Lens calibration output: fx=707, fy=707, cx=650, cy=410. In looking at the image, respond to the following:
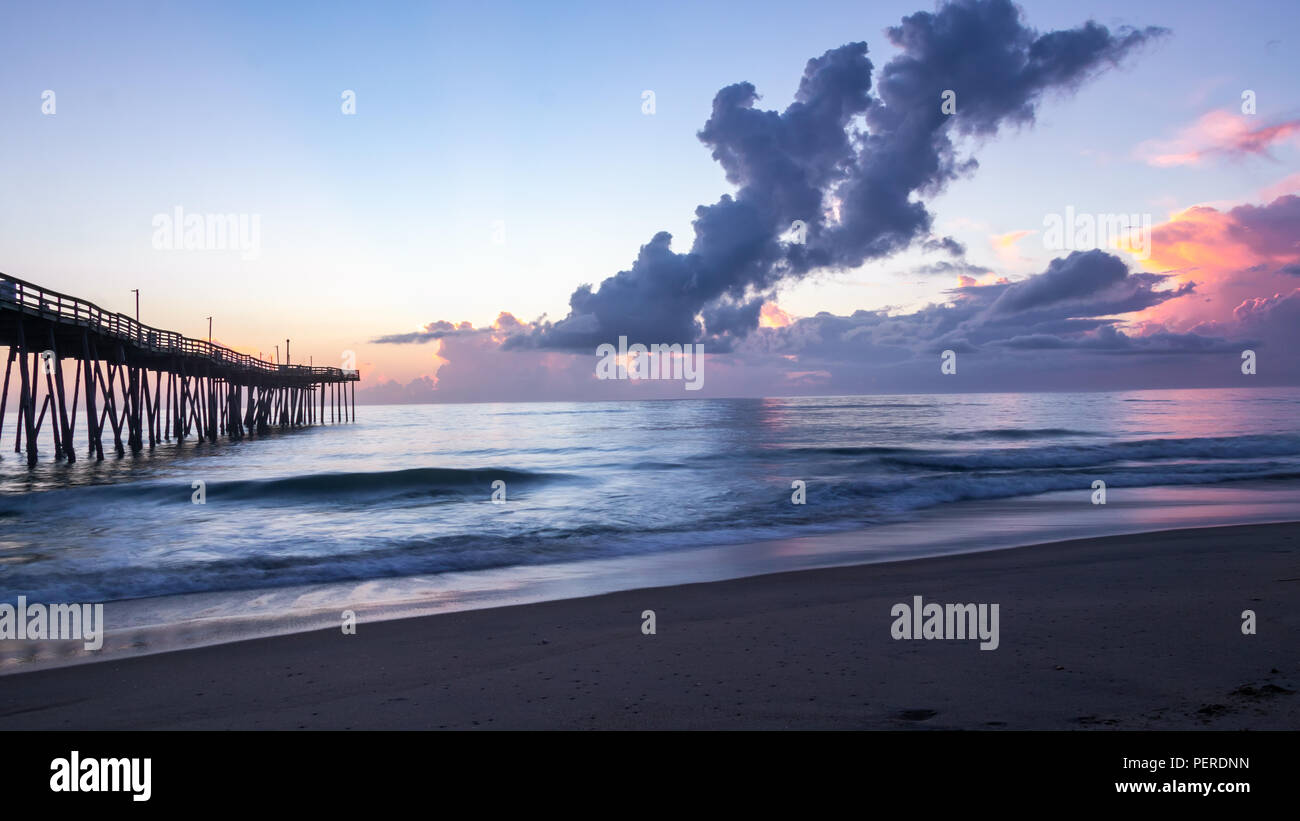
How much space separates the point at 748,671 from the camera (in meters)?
4.71

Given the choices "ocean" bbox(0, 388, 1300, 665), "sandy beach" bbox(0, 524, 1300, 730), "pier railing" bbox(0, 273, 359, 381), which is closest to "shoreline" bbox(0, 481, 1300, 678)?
"ocean" bbox(0, 388, 1300, 665)

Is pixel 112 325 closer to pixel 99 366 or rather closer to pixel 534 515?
pixel 99 366

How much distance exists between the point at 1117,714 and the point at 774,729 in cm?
181

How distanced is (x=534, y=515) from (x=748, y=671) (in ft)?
40.2

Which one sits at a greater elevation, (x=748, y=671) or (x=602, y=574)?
(x=748, y=671)

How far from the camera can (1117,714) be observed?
3.71 meters

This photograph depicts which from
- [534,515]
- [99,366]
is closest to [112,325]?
[99,366]

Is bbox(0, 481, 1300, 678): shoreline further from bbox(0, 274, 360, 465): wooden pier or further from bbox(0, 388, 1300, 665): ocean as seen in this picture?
bbox(0, 274, 360, 465): wooden pier

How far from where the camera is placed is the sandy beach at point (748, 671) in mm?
3904

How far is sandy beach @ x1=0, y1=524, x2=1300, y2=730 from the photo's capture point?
12.8 ft

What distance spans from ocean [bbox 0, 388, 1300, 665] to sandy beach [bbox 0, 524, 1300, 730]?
1886 mm
